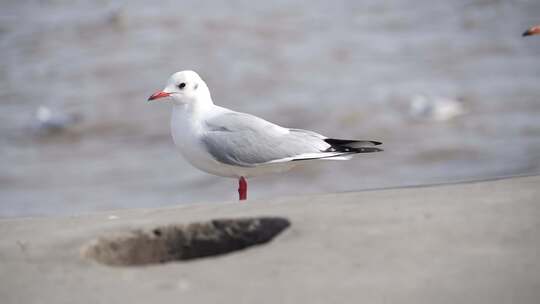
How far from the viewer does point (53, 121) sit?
33.6 feet

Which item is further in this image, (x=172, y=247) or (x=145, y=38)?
(x=145, y=38)

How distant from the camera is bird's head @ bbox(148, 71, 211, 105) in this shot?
5.04 metres

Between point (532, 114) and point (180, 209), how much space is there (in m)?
6.41

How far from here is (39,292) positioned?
2.45 meters

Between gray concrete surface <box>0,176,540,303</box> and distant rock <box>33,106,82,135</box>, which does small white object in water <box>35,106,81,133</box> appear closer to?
distant rock <box>33,106,82,135</box>

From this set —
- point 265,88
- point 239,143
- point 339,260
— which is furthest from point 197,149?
point 265,88

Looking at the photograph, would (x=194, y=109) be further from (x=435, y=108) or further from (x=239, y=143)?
(x=435, y=108)

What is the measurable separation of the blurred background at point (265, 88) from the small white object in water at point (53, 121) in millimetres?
23

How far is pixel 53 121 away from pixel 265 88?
7.31 feet

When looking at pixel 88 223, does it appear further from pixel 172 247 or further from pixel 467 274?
pixel 467 274

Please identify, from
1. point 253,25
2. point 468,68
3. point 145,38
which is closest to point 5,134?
point 145,38

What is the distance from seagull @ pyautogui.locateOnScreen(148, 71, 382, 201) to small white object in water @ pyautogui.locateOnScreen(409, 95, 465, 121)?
4639mm

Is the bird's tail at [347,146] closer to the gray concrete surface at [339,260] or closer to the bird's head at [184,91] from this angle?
the bird's head at [184,91]

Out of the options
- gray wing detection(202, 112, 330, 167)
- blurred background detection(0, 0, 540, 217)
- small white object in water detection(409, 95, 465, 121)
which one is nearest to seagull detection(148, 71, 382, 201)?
gray wing detection(202, 112, 330, 167)
